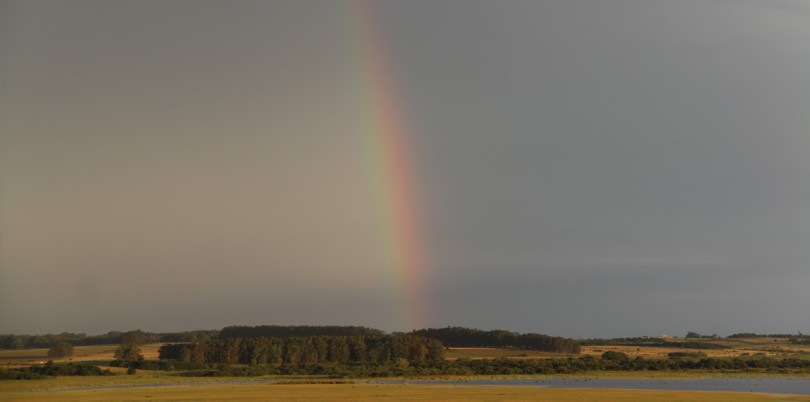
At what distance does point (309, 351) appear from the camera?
18775cm

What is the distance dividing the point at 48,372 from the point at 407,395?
3045 inches

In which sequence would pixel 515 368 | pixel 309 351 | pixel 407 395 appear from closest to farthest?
pixel 407 395 → pixel 515 368 → pixel 309 351

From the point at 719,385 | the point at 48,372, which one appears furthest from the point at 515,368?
the point at 48,372

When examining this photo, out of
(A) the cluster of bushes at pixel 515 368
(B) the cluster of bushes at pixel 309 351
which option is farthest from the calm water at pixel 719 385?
(B) the cluster of bushes at pixel 309 351

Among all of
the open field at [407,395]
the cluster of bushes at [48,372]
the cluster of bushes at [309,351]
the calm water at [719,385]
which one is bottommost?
the open field at [407,395]

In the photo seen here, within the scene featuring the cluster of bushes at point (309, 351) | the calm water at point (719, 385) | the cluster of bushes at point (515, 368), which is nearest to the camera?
the calm water at point (719, 385)

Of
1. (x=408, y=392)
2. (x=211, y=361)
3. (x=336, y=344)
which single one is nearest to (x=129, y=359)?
(x=211, y=361)

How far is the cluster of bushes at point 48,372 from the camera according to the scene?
127m

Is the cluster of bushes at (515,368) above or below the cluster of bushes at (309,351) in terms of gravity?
below

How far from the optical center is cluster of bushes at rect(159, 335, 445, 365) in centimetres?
18225

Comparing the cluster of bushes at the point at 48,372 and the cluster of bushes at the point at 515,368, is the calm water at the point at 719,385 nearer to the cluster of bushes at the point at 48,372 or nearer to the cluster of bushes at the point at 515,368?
the cluster of bushes at the point at 515,368

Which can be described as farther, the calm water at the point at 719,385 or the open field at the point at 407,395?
the calm water at the point at 719,385

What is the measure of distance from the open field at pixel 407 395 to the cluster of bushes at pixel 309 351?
280 ft

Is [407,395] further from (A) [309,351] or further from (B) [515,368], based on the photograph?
(A) [309,351]
